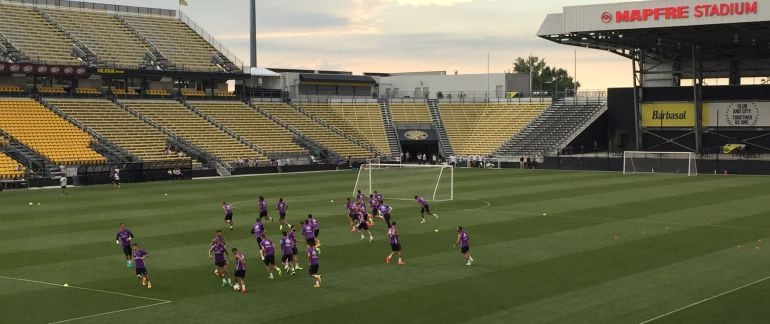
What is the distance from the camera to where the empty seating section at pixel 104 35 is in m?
84.2

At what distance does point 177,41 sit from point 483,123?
33.9 meters

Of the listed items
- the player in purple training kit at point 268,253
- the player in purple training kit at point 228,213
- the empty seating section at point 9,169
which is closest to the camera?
the player in purple training kit at point 268,253

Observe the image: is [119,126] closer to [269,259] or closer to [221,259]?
[269,259]

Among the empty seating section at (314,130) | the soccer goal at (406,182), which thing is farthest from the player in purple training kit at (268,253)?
the empty seating section at (314,130)

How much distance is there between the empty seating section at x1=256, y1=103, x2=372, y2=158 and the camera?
88250mm

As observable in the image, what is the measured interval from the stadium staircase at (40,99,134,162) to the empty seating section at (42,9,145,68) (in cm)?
978

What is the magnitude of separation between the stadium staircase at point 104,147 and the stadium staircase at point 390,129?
29.9 metres

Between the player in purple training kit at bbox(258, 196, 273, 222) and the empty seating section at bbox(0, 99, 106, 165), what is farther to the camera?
the empty seating section at bbox(0, 99, 106, 165)

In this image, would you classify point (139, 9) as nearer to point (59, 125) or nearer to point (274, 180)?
point (59, 125)

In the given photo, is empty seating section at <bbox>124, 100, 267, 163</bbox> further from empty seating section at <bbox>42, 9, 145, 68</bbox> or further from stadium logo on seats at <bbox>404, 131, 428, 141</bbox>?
stadium logo on seats at <bbox>404, 131, 428, 141</bbox>

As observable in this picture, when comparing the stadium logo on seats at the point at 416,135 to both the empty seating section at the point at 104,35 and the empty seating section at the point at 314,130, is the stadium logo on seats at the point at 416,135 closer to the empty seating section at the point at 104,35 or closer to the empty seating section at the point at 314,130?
the empty seating section at the point at 314,130

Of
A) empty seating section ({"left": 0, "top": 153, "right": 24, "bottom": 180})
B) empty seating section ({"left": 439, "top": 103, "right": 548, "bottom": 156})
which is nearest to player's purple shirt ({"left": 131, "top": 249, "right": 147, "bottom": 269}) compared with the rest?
empty seating section ({"left": 0, "top": 153, "right": 24, "bottom": 180})

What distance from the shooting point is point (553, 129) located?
92.7 meters

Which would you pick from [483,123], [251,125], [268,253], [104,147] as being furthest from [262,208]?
[483,123]
